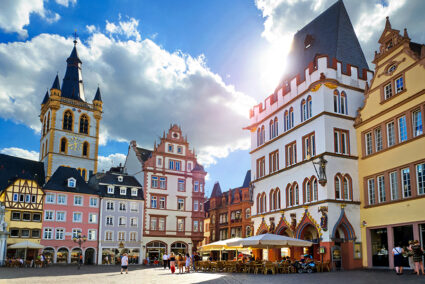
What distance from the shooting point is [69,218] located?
58.8 meters

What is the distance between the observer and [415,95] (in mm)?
29047

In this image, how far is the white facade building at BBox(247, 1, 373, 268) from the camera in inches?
1300

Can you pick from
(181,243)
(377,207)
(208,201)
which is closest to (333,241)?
(377,207)

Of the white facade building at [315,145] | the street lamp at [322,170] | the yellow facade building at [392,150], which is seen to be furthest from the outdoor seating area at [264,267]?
the street lamp at [322,170]

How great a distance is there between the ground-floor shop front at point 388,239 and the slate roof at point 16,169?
41827 millimetres

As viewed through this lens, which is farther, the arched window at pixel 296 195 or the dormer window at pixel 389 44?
the arched window at pixel 296 195

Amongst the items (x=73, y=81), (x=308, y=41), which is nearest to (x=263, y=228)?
(x=308, y=41)

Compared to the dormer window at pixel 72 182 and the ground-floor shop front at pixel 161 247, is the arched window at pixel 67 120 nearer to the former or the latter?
the dormer window at pixel 72 182

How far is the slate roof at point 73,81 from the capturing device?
85750 millimetres

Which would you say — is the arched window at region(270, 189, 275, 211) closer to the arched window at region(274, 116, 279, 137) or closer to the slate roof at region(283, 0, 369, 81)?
the arched window at region(274, 116, 279, 137)

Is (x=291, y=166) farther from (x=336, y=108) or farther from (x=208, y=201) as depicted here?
(x=208, y=201)

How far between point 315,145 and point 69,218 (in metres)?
36.5

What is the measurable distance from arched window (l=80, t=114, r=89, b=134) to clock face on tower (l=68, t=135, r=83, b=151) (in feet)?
7.30

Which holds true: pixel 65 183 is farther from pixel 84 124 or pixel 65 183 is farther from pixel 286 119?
pixel 286 119
